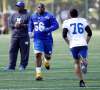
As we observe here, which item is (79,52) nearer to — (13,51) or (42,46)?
(42,46)

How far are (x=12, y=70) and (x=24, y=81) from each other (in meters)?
3.21

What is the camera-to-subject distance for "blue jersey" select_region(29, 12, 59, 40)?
1806 cm

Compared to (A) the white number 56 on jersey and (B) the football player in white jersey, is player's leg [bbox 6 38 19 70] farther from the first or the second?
(B) the football player in white jersey

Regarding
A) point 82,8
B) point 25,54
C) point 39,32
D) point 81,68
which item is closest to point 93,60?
point 25,54

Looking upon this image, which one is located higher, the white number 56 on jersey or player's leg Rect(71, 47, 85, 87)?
the white number 56 on jersey

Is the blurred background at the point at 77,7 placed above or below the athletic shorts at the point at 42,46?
above

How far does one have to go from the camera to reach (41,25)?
1822cm

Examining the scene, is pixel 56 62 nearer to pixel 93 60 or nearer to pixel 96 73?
pixel 93 60

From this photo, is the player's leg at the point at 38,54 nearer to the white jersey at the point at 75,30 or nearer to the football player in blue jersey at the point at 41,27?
Answer: the football player in blue jersey at the point at 41,27

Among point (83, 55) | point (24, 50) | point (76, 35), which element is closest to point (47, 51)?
point (24, 50)

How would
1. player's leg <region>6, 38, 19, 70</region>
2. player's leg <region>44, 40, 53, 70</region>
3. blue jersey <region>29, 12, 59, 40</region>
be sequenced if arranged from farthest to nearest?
player's leg <region>6, 38, 19, 70</region> → player's leg <region>44, 40, 53, 70</region> → blue jersey <region>29, 12, 59, 40</region>

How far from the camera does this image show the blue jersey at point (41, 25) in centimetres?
1806

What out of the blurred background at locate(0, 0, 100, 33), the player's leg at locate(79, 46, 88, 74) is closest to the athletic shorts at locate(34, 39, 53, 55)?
the player's leg at locate(79, 46, 88, 74)

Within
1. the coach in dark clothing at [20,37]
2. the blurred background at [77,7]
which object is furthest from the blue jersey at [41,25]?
the blurred background at [77,7]
